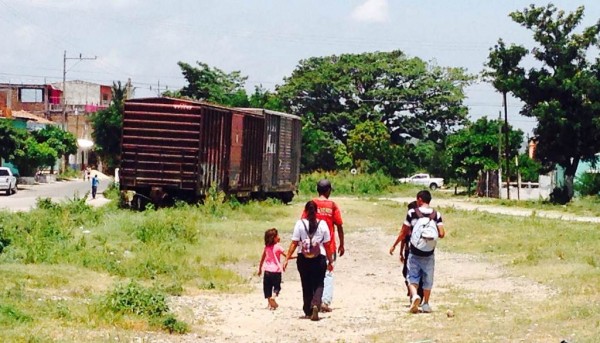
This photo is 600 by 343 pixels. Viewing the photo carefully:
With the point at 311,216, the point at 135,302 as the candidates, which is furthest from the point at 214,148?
the point at 135,302

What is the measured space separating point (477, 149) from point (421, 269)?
55.3 metres

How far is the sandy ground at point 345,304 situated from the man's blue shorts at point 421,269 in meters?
0.45

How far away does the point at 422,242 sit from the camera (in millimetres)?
13898

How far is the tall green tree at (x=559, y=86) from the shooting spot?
Result: 163 feet

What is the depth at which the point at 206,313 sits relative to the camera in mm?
14461

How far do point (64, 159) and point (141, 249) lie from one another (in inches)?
2726

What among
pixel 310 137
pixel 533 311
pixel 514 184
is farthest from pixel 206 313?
pixel 310 137

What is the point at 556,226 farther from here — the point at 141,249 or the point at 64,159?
the point at 64,159

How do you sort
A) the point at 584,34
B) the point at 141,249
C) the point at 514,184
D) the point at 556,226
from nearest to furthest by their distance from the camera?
1. the point at 141,249
2. the point at 556,226
3. the point at 584,34
4. the point at 514,184

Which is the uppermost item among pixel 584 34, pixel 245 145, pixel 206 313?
pixel 584 34

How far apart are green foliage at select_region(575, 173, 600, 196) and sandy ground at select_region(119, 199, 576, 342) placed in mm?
35479

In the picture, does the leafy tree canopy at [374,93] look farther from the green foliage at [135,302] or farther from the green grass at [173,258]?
the green foliage at [135,302]

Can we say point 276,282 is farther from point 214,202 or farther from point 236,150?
point 236,150

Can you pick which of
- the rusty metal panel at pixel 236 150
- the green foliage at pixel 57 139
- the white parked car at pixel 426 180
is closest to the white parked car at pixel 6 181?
the rusty metal panel at pixel 236 150
